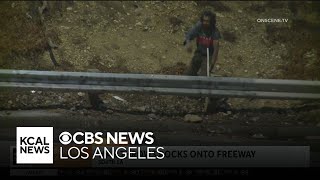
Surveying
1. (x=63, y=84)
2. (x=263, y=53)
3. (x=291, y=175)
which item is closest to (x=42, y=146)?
(x=63, y=84)

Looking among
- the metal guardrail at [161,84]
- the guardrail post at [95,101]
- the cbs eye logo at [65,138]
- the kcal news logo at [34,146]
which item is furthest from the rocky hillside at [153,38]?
the kcal news logo at [34,146]

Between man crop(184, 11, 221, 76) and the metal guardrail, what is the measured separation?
76 cm

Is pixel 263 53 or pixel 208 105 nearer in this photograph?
pixel 208 105

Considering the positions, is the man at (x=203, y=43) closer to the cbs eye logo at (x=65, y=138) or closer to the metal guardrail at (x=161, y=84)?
the metal guardrail at (x=161, y=84)

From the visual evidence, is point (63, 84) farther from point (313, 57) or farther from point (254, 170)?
point (313, 57)

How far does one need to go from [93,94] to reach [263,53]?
7.71 ft

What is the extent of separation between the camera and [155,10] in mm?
7348

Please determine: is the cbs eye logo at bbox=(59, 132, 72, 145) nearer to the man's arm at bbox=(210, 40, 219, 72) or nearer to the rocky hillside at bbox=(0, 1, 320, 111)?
the rocky hillside at bbox=(0, 1, 320, 111)

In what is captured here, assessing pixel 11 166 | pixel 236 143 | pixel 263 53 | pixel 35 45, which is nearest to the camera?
pixel 11 166

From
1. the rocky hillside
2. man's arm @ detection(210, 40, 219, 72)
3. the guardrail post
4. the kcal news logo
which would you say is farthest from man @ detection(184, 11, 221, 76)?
the kcal news logo

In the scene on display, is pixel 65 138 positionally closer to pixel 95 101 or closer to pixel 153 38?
pixel 95 101

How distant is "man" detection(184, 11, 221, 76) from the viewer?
590 cm

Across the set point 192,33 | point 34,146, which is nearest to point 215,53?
point 192,33

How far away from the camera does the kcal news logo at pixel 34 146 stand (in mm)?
4090
